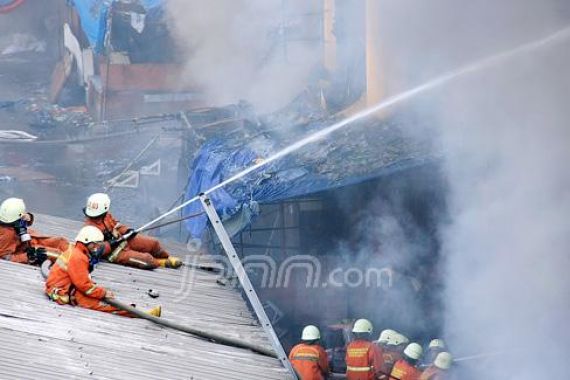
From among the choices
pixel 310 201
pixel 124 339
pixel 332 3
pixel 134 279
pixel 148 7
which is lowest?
pixel 124 339

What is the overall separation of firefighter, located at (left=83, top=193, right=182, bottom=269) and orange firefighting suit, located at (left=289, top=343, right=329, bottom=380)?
1639 millimetres

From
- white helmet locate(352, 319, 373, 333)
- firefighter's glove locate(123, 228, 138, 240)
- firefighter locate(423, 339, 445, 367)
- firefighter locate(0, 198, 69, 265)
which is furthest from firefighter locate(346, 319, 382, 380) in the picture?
firefighter locate(0, 198, 69, 265)

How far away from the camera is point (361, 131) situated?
40.9 feet

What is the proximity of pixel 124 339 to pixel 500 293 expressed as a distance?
530 cm

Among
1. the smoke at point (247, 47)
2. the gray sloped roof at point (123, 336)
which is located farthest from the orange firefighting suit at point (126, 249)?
the smoke at point (247, 47)

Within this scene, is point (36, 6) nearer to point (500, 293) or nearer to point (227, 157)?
point (227, 157)

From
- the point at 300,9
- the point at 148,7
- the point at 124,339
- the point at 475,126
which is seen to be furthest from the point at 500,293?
the point at 148,7

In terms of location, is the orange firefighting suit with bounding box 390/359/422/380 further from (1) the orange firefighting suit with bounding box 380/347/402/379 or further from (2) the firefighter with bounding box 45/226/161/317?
(2) the firefighter with bounding box 45/226/161/317

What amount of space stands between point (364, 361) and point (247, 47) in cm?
1449

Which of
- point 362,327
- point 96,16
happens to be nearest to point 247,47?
point 96,16

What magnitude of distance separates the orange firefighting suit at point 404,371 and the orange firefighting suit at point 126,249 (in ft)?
8.57

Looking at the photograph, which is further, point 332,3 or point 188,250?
point 332,3

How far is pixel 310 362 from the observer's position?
28.3 feet

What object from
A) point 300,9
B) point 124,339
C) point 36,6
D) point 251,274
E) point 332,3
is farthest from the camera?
point 36,6
